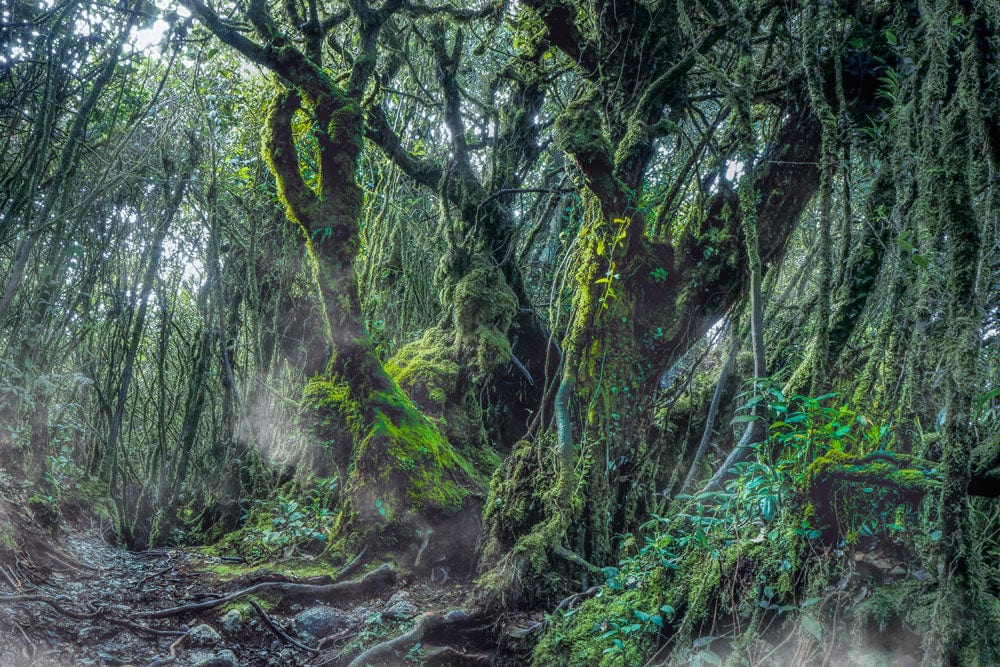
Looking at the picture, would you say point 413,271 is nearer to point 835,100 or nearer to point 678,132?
point 678,132

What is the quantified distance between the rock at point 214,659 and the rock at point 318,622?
0.42 metres

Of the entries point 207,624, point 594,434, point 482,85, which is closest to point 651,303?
point 594,434

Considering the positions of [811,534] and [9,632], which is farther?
[9,632]

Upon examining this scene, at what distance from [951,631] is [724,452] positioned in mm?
2741

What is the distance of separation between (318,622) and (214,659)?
25.2 inches

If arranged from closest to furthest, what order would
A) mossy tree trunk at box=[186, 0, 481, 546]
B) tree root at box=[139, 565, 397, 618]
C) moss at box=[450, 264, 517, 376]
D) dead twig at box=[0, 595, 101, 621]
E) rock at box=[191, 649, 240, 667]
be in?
dead twig at box=[0, 595, 101, 621] < rock at box=[191, 649, 240, 667] < tree root at box=[139, 565, 397, 618] < mossy tree trunk at box=[186, 0, 481, 546] < moss at box=[450, 264, 517, 376]

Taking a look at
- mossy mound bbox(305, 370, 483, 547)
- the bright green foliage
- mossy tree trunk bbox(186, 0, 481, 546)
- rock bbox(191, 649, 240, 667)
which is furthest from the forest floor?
the bright green foliage

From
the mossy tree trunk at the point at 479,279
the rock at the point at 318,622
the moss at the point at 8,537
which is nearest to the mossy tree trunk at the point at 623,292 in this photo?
the rock at the point at 318,622

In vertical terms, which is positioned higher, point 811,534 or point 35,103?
point 35,103

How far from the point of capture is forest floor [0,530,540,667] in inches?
126

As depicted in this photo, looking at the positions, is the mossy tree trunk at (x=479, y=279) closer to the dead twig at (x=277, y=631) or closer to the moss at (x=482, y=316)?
the moss at (x=482, y=316)

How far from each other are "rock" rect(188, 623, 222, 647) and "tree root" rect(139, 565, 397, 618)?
216mm

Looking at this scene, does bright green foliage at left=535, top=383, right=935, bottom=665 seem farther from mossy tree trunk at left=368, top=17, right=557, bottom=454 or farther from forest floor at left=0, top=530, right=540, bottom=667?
mossy tree trunk at left=368, top=17, right=557, bottom=454

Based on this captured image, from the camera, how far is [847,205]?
2730mm
